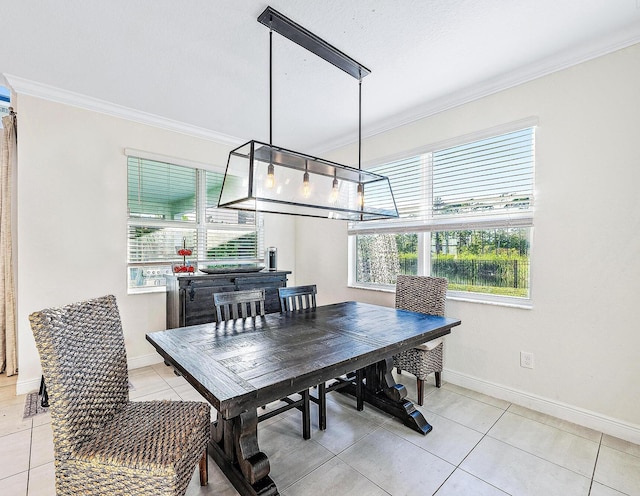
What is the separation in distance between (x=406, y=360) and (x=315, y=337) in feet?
3.70

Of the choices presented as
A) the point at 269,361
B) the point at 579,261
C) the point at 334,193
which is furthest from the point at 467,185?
the point at 269,361

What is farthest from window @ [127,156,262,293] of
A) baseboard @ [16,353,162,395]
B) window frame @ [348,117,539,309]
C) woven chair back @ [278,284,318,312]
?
window frame @ [348,117,539,309]

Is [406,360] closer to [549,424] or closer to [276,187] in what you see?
[549,424]

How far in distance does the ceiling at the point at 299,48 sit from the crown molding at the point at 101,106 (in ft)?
0.21

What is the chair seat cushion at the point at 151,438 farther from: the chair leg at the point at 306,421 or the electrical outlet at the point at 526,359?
the electrical outlet at the point at 526,359

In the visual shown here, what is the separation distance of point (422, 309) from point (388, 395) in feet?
2.90

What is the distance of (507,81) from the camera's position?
8.68 feet

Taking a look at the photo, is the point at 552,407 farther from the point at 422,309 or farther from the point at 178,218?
the point at 178,218

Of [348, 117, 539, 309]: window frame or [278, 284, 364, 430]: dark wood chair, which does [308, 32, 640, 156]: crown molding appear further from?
[278, 284, 364, 430]: dark wood chair

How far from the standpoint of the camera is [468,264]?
2990mm

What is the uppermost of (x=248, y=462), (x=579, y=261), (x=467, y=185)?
(x=467, y=185)

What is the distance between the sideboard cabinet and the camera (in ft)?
10.4

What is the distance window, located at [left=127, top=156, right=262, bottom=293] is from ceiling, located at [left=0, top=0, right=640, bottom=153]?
754 millimetres

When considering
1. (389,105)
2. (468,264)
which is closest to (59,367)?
(468,264)
